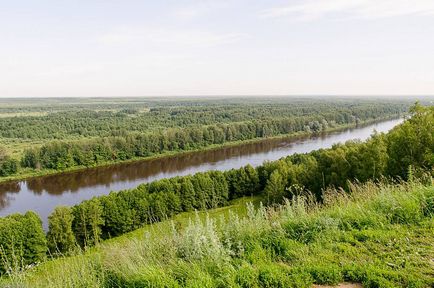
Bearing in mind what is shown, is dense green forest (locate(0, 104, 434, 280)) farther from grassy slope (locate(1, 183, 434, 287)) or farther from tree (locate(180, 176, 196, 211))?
grassy slope (locate(1, 183, 434, 287))

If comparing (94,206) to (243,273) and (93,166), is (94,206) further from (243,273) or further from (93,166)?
(93,166)

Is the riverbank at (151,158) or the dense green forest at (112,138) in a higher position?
the dense green forest at (112,138)

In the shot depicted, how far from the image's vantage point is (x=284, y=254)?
497cm

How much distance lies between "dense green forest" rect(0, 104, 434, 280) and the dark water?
1095 centimetres

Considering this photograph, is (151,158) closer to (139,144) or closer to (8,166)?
(139,144)

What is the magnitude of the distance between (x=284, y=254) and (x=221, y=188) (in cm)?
3175

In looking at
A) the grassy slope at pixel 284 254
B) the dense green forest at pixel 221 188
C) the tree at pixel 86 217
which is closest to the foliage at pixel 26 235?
the dense green forest at pixel 221 188

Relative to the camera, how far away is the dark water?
4278 centimetres

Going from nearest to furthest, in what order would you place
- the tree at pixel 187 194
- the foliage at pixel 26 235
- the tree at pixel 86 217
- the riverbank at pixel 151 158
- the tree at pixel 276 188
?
the foliage at pixel 26 235
the tree at pixel 86 217
the tree at pixel 276 188
the tree at pixel 187 194
the riverbank at pixel 151 158

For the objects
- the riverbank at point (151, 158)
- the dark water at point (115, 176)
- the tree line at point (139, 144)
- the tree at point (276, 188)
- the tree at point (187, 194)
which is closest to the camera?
the tree at point (276, 188)

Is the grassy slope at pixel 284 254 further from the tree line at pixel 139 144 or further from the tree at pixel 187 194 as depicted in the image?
the tree line at pixel 139 144

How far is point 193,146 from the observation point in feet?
252

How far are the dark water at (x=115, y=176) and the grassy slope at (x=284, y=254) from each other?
3491 cm

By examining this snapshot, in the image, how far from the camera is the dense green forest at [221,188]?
63.9 ft
